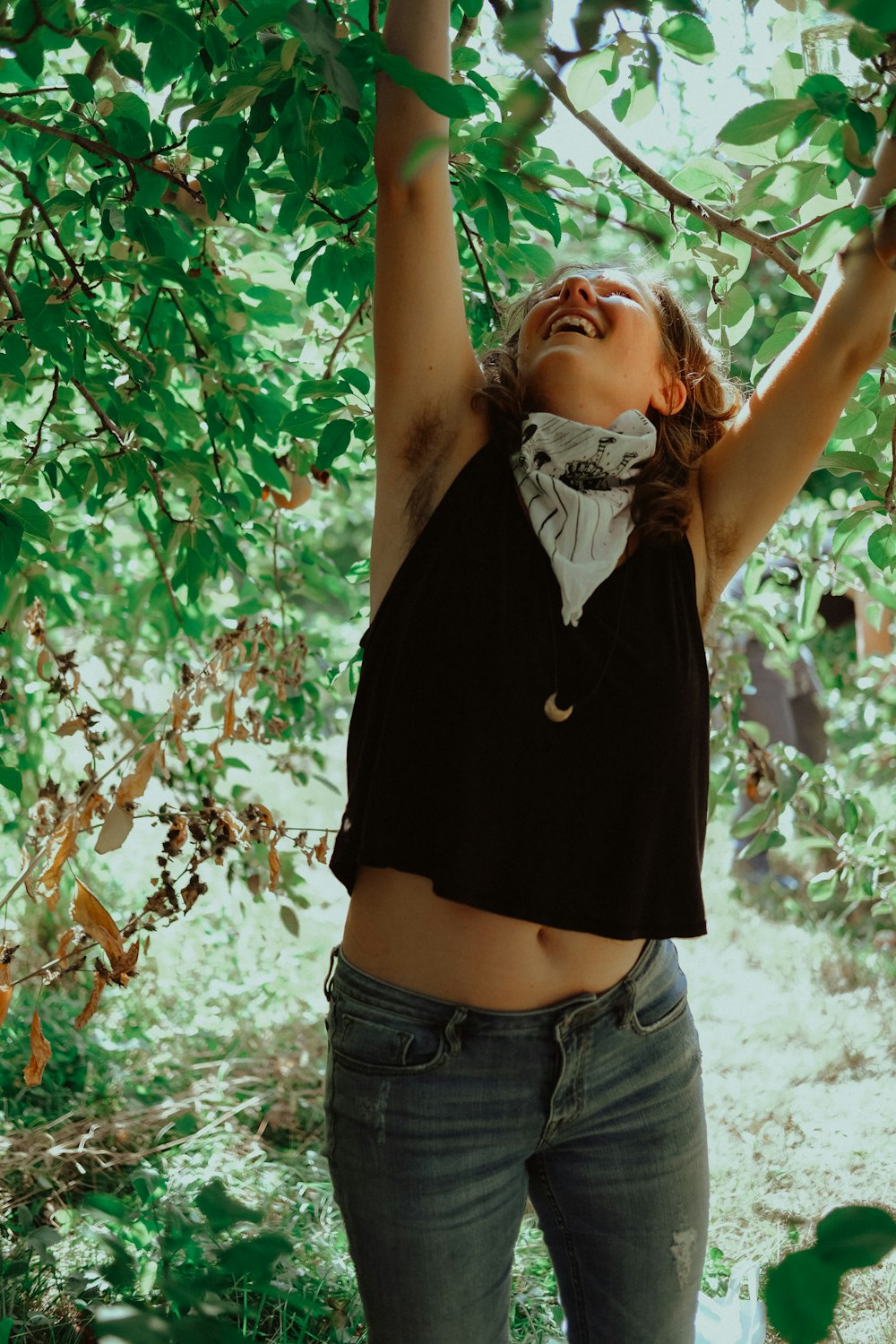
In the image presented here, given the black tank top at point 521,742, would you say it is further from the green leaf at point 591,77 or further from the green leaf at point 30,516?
the green leaf at point 30,516

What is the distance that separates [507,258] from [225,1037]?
2.76 m

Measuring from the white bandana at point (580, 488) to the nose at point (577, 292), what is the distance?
0.14 meters

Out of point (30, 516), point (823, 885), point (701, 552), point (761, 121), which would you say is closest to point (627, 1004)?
point (701, 552)

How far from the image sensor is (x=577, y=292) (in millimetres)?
1361

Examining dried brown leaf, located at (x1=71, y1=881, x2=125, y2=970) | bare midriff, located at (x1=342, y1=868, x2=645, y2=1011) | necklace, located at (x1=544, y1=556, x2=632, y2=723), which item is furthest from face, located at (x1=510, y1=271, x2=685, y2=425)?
dried brown leaf, located at (x1=71, y1=881, x2=125, y2=970)

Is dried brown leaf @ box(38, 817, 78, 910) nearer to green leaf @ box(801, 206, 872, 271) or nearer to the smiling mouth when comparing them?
the smiling mouth

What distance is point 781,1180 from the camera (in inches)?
121

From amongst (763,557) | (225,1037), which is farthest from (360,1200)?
(225,1037)

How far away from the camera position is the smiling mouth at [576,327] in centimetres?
134

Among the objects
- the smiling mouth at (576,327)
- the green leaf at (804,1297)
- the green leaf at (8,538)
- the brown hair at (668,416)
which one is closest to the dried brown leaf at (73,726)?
the green leaf at (8,538)

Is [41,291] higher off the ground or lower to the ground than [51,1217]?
higher

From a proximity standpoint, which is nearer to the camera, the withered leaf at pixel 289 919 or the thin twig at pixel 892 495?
the thin twig at pixel 892 495

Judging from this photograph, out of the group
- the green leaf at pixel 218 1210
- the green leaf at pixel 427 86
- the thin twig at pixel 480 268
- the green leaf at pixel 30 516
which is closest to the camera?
the green leaf at pixel 218 1210

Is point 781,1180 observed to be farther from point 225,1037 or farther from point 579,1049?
point 579,1049
